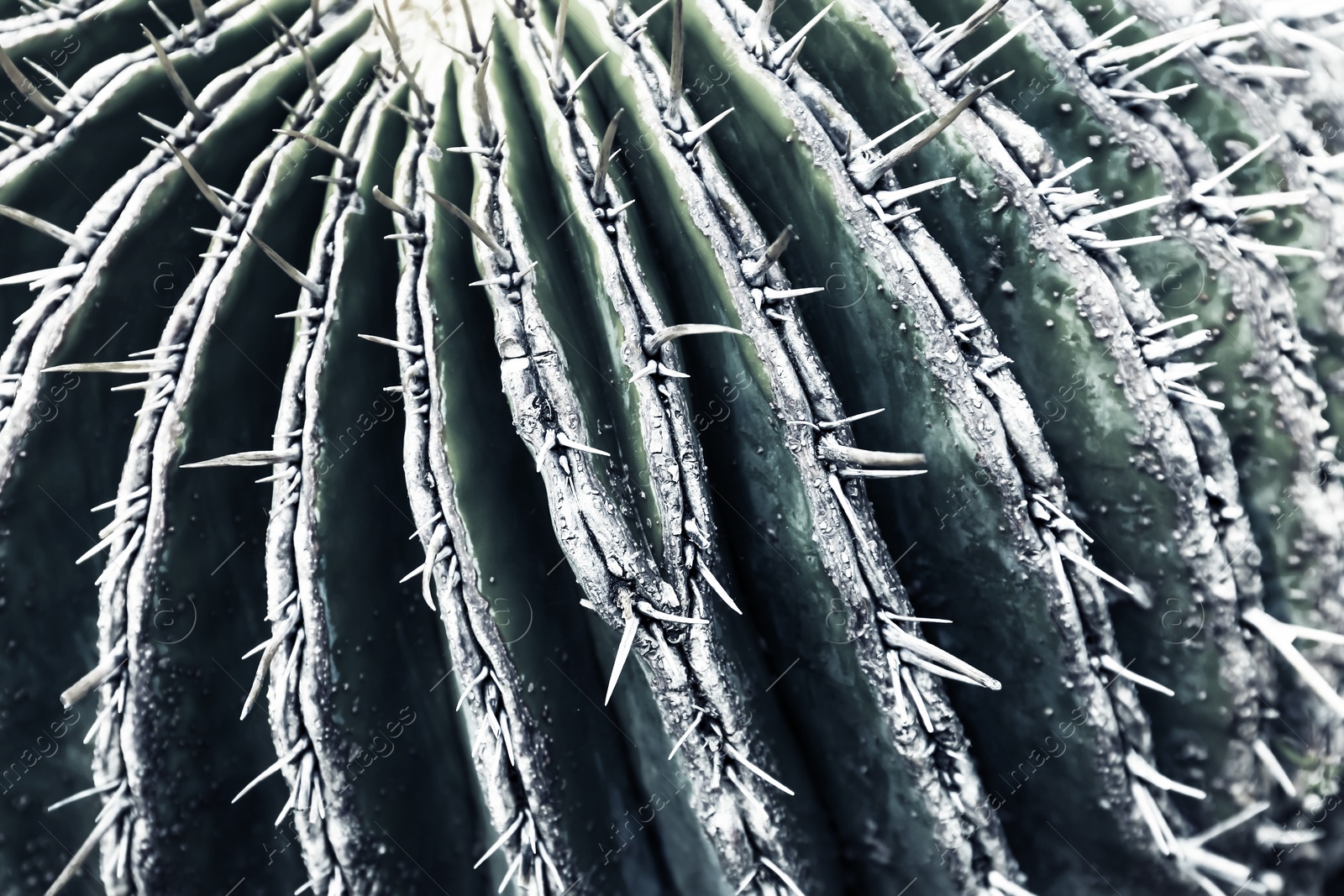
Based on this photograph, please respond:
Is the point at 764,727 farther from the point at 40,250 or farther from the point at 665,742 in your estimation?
the point at 40,250

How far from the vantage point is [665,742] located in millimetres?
1628

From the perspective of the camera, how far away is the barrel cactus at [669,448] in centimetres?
146

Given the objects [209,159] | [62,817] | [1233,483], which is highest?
[209,159]

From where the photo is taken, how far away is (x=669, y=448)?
1.40 m

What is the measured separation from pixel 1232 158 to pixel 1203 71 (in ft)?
0.57

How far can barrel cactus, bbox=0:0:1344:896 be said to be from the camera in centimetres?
146

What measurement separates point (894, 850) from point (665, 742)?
483 mm

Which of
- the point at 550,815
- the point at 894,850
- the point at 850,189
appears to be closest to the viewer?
the point at 850,189

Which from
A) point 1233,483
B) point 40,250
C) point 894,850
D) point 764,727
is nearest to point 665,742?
point 764,727

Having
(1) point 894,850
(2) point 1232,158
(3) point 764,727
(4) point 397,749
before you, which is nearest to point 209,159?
Result: (4) point 397,749

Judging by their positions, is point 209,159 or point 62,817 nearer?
point 209,159

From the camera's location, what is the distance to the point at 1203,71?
1.73 m

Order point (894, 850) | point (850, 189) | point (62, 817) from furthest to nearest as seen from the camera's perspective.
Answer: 1. point (62, 817)
2. point (894, 850)
3. point (850, 189)

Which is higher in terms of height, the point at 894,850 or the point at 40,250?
the point at 40,250
